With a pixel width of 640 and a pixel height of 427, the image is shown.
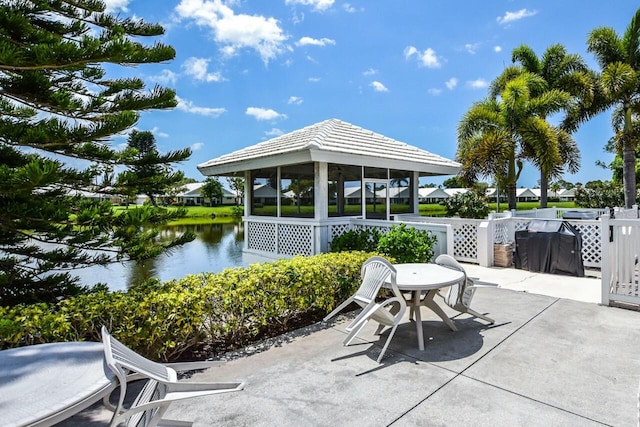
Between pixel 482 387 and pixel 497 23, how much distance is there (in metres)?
14.4

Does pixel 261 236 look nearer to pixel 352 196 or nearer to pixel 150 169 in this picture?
pixel 352 196

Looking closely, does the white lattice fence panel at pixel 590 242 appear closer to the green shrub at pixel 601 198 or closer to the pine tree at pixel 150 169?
the pine tree at pixel 150 169

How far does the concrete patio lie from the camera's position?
110 inches

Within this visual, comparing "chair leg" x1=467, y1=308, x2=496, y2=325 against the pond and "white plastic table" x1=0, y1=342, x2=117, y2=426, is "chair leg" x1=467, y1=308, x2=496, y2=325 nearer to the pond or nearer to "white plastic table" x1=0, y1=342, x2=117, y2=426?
"white plastic table" x1=0, y1=342, x2=117, y2=426

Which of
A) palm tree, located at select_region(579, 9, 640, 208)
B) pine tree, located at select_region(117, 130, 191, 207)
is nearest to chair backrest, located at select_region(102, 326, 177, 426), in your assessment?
pine tree, located at select_region(117, 130, 191, 207)

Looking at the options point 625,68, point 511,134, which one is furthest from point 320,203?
point 625,68

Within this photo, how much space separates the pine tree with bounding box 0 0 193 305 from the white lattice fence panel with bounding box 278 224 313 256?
4.76 meters

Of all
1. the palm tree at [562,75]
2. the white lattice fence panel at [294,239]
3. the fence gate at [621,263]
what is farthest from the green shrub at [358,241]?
the palm tree at [562,75]

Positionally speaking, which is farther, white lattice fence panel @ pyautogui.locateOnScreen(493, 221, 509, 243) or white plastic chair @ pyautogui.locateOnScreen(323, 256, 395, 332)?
white lattice fence panel @ pyautogui.locateOnScreen(493, 221, 509, 243)

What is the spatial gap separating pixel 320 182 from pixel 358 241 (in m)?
1.90

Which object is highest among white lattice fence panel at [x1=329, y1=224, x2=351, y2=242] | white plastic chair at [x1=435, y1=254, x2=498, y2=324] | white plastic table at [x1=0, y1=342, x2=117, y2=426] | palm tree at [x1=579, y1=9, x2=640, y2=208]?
palm tree at [x1=579, y1=9, x2=640, y2=208]

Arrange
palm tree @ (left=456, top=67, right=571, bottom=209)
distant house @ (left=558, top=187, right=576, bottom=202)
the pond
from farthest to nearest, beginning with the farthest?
distant house @ (left=558, top=187, right=576, bottom=202)
palm tree @ (left=456, top=67, right=571, bottom=209)
the pond

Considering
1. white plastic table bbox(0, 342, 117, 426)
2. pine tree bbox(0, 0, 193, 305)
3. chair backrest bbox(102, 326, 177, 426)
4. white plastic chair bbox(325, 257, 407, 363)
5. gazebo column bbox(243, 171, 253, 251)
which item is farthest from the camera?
gazebo column bbox(243, 171, 253, 251)

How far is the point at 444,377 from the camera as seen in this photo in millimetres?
3414
